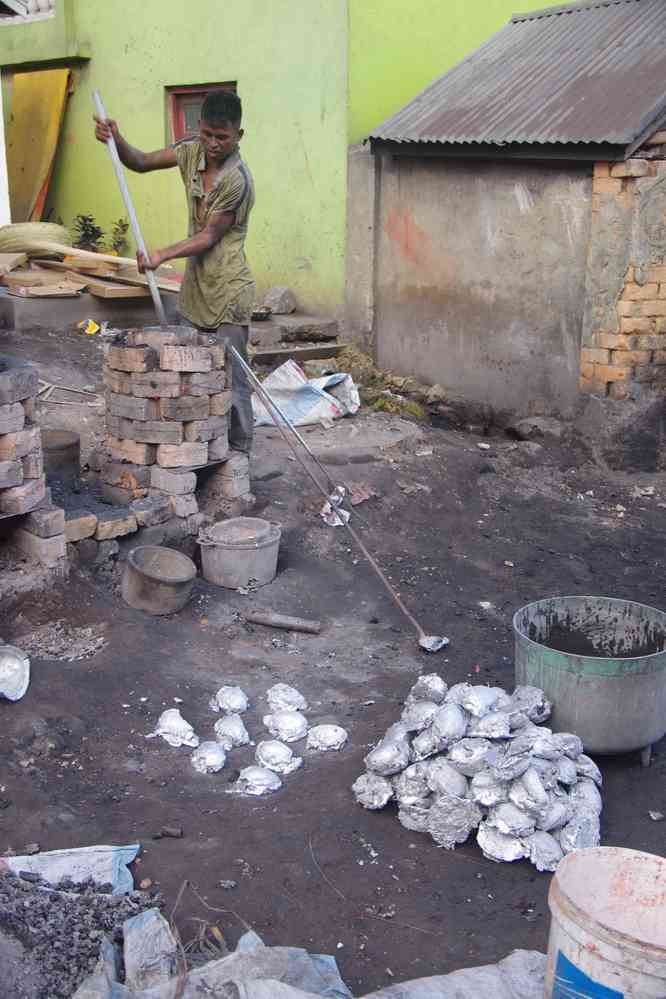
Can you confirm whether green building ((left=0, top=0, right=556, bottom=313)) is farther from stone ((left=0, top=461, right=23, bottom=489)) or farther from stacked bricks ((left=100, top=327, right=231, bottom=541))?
stone ((left=0, top=461, right=23, bottom=489))

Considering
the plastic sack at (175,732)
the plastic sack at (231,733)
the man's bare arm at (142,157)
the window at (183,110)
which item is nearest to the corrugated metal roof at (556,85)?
the man's bare arm at (142,157)

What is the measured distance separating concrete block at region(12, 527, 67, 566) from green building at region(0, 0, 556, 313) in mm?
6147

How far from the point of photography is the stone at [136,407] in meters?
6.46

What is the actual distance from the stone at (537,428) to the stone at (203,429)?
3389 millimetres

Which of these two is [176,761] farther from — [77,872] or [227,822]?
[77,872]

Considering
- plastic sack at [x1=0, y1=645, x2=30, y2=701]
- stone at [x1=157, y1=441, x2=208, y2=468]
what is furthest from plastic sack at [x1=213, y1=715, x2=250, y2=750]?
stone at [x1=157, y1=441, x2=208, y2=468]

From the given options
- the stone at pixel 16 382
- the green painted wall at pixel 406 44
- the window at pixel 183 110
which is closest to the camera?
the stone at pixel 16 382

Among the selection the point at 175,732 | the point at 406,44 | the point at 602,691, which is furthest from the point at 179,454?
the point at 406,44

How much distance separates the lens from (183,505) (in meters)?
6.61

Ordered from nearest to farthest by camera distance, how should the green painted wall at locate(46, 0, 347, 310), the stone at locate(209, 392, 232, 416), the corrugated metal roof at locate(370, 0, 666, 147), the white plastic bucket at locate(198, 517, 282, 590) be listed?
1. the white plastic bucket at locate(198, 517, 282, 590)
2. the stone at locate(209, 392, 232, 416)
3. the corrugated metal roof at locate(370, 0, 666, 147)
4. the green painted wall at locate(46, 0, 347, 310)

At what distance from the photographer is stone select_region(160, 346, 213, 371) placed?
6367mm

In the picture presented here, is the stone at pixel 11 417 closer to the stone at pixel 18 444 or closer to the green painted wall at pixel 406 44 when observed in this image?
the stone at pixel 18 444

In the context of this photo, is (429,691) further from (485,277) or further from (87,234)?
(87,234)

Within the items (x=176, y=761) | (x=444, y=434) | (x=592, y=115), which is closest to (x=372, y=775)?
(x=176, y=761)
